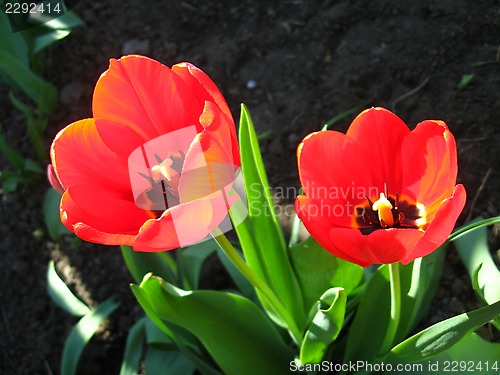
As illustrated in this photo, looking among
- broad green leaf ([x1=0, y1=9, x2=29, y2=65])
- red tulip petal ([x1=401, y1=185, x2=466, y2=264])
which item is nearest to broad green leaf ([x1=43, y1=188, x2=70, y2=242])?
broad green leaf ([x1=0, y1=9, x2=29, y2=65])

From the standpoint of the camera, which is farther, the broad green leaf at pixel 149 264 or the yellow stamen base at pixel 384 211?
the broad green leaf at pixel 149 264

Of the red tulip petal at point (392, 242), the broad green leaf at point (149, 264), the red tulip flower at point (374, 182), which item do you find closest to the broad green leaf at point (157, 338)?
the broad green leaf at point (149, 264)

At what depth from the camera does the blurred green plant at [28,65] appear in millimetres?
1899

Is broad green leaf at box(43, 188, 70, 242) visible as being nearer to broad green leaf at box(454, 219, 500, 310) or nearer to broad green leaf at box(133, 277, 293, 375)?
broad green leaf at box(133, 277, 293, 375)

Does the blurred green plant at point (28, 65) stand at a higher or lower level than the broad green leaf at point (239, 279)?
higher

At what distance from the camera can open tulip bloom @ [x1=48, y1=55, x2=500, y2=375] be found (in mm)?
792

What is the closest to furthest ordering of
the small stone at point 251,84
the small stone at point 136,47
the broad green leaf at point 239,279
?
the broad green leaf at point 239,279 → the small stone at point 251,84 → the small stone at point 136,47

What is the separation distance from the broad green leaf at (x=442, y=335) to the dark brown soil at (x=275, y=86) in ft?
1.48

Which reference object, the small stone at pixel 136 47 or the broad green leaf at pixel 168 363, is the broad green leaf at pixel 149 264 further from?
the small stone at pixel 136 47

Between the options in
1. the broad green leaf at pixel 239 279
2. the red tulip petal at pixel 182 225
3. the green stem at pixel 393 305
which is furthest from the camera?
the broad green leaf at pixel 239 279

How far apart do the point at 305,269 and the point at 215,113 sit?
1.82ft

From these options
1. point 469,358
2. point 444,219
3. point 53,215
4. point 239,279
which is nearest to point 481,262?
point 469,358

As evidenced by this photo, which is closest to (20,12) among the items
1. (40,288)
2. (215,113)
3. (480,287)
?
(40,288)

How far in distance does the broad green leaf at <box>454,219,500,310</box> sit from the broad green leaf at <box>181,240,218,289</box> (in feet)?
1.79
